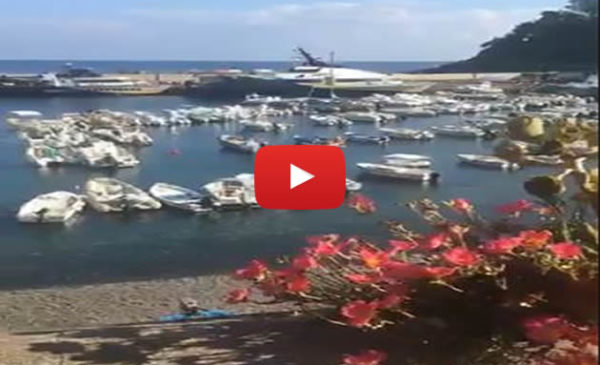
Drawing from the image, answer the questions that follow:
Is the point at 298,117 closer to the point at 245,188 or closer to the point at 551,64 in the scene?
the point at 245,188

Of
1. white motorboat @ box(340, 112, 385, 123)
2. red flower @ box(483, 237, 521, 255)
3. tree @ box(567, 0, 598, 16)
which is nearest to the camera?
tree @ box(567, 0, 598, 16)

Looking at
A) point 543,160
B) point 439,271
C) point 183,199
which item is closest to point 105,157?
point 183,199

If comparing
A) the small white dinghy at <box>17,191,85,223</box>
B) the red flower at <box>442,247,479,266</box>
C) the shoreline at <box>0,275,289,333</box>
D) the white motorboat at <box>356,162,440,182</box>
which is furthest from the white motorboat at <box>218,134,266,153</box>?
the red flower at <box>442,247,479,266</box>

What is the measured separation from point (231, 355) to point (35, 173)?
20.3 metres

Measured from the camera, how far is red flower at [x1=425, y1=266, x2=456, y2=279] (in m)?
2.06

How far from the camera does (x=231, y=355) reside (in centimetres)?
286

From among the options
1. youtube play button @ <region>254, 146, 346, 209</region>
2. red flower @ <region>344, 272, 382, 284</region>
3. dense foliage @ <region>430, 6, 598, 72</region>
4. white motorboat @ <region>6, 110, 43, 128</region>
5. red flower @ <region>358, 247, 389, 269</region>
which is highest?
dense foliage @ <region>430, 6, 598, 72</region>

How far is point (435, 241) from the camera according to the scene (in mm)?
2281

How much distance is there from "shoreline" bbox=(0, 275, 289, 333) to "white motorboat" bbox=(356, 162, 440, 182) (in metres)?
9.15

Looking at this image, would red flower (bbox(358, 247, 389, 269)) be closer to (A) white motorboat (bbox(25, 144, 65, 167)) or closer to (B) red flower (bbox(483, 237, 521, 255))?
(B) red flower (bbox(483, 237, 521, 255))

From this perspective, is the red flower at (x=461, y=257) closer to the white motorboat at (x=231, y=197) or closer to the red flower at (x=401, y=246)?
the red flower at (x=401, y=246)

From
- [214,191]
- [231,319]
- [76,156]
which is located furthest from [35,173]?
[231,319]

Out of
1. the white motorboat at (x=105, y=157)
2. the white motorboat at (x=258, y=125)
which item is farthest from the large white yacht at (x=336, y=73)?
the white motorboat at (x=258, y=125)

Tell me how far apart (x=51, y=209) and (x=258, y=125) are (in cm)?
1398
